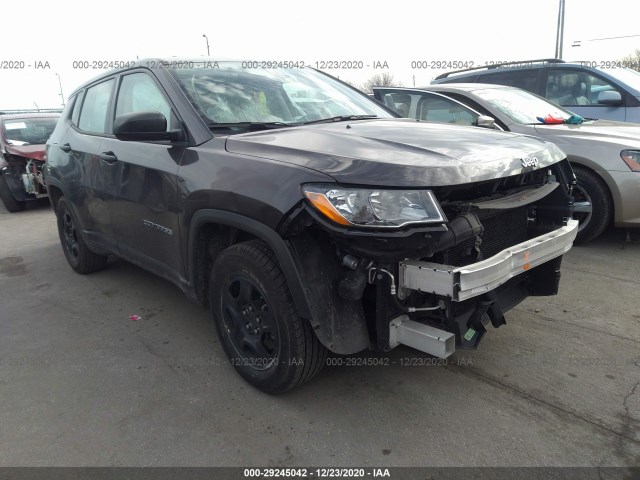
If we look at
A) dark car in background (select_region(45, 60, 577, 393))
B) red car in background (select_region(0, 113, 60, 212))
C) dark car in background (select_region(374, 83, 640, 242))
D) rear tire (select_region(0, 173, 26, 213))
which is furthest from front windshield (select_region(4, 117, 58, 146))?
dark car in background (select_region(374, 83, 640, 242))

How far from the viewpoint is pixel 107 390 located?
9.21 feet

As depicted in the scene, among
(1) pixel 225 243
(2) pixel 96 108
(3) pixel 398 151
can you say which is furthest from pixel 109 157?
(3) pixel 398 151

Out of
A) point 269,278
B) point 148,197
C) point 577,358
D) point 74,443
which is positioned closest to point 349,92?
point 148,197

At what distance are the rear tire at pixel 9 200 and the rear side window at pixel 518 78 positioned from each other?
8311mm

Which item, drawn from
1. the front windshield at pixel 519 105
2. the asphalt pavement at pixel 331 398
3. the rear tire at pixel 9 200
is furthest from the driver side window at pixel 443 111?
the rear tire at pixel 9 200

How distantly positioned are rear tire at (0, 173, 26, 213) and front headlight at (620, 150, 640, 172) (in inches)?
368

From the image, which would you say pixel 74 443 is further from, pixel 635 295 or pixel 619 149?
pixel 619 149

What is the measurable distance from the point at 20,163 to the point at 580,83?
9.36 metres

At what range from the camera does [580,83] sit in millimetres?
6980

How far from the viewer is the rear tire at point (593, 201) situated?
4.73 m

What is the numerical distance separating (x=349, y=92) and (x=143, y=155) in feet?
5.27

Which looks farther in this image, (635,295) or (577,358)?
(635,295)

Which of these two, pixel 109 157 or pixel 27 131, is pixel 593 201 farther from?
pixel 27 131

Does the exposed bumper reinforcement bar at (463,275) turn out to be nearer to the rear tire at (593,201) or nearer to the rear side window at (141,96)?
the rear side window at (141,96)
